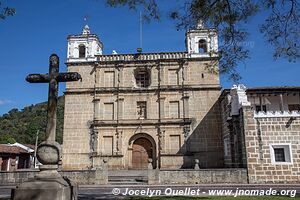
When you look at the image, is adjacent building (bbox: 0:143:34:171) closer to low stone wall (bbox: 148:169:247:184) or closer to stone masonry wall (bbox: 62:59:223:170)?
stone masonry wall (bbox: 62:59:223:170)

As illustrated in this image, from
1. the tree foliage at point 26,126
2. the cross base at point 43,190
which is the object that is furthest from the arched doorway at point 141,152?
the tree foliage at point 26,126

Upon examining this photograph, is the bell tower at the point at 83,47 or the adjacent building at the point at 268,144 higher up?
the bell tower at the point at 83,47

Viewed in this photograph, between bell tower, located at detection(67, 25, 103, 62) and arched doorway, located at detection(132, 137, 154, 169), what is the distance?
905cm

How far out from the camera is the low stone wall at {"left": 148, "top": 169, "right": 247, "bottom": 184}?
56.1 ft

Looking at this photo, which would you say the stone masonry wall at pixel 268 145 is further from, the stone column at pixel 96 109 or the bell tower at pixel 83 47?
the bell tower at pixel 83 47

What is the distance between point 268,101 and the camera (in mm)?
22484

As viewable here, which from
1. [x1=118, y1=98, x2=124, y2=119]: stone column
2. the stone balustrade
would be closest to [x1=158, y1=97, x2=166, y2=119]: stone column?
[x1=118, y1=98, x2=124, y2=119]: stone column

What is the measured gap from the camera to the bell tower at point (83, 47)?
2836cm

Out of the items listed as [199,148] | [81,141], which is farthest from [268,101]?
[81,141]

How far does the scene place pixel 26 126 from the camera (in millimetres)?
68750

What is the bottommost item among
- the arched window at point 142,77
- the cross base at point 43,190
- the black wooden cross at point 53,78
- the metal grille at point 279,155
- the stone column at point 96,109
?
the cross base at point 43,190

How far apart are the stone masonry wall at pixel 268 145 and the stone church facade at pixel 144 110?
25.4 ft

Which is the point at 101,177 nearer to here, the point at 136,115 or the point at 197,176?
the point at 197,176

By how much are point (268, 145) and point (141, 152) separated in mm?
12084
